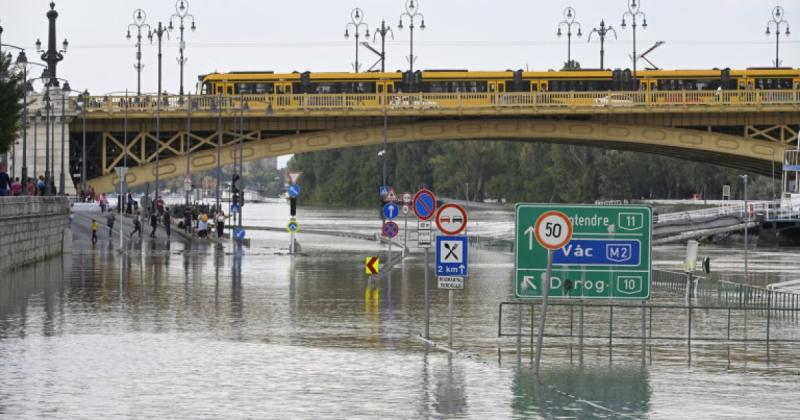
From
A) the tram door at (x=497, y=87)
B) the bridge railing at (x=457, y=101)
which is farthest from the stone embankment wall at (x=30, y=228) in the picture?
the tram door at (x=497, y=87)

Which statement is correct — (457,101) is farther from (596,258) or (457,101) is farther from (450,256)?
(596,258)

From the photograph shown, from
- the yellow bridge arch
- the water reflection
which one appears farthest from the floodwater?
the yellow bridge arch

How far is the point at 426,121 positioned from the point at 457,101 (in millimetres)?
5046

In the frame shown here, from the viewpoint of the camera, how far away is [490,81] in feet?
271

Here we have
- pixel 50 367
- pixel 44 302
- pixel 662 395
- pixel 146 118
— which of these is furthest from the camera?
pixel 146 118

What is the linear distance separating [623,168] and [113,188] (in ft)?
211

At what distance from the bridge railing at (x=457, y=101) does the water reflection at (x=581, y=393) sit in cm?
5910

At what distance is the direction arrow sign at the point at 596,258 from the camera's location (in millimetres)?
22469

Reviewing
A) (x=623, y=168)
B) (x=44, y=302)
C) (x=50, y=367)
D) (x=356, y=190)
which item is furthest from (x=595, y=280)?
(x=356, y=190)

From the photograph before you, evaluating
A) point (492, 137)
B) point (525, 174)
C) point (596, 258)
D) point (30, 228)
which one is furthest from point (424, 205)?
point (525, 174)

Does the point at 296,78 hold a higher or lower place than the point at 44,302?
higher

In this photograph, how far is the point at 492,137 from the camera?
280 feet

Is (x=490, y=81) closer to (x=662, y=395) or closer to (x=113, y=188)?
(x=113, y=188)

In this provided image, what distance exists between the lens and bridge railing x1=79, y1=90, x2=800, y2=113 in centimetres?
7975
